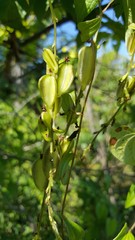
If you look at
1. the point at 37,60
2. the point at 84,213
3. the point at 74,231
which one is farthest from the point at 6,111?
the point at 74,231

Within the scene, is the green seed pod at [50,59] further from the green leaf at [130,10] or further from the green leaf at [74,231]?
the green leaf at [74,231]

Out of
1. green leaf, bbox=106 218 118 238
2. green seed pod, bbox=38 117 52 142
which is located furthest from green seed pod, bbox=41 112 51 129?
green leaf, bbox=106 218 118 238

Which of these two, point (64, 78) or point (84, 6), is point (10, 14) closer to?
point (84, 6)

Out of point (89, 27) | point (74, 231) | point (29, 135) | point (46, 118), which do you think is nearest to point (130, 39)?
point (89, 27)

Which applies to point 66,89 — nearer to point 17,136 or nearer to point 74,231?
point 74,231

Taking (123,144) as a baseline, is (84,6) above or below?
above
